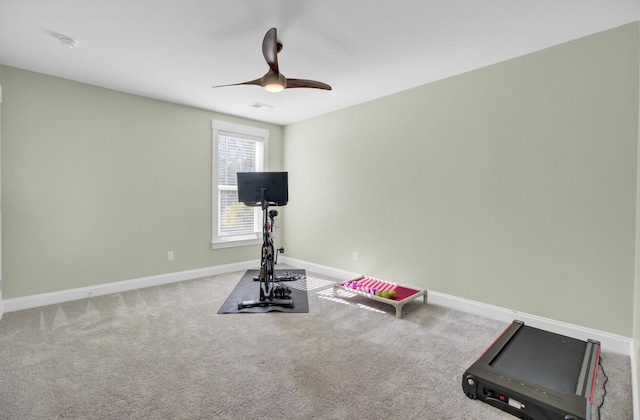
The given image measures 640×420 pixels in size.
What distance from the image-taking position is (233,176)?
195 inches

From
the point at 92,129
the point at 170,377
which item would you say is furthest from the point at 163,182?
the point at 170,377

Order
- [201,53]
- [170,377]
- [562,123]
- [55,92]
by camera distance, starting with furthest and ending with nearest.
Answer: [55,92] → [201,53] → [562,123] → [170,377]

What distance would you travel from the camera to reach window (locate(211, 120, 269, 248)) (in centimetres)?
471

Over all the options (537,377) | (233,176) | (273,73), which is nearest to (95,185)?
(233,176)

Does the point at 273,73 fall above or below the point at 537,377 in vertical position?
above

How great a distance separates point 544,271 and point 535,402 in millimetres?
1479

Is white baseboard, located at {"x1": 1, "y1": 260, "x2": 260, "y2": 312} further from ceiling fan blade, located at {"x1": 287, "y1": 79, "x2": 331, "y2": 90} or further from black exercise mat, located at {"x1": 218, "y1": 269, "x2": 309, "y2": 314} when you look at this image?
ceiling fan blade, located at {"x1": 287, "y1": 79, "x2": 331, "y2": 90}

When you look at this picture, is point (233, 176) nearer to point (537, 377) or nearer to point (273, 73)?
point (273, 73)

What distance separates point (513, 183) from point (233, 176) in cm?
381

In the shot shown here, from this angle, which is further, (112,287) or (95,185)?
(112,287)

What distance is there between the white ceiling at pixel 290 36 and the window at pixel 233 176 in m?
1.31

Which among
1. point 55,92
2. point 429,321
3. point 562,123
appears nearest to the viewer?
point 562,123

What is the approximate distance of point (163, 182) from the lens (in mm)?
4184

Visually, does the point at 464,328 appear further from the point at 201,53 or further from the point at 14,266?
the point at 14,266
